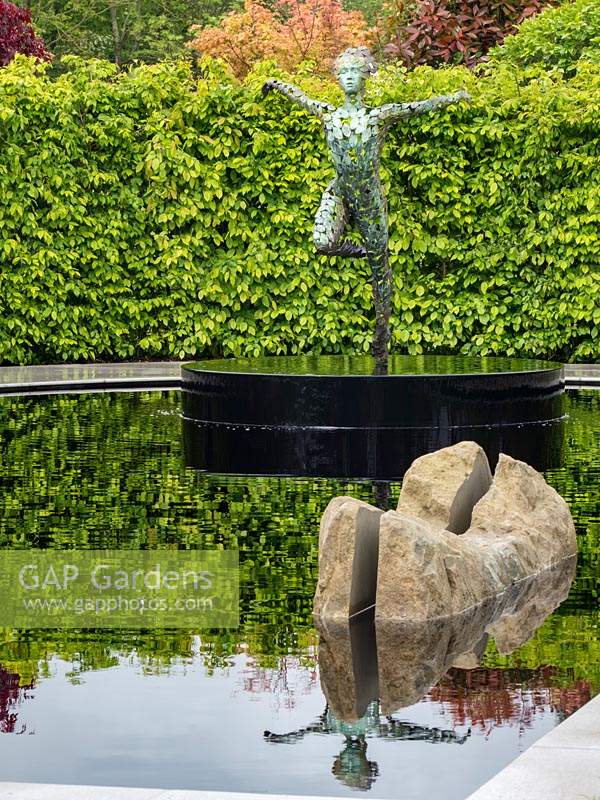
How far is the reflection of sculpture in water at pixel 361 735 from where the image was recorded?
436 centimetres

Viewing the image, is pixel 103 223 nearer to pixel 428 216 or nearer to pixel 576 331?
pixel 428 216

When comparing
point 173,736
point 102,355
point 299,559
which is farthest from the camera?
point 102,355

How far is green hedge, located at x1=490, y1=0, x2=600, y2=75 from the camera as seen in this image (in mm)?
19656

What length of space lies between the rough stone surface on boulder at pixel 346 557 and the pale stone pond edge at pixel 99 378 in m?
8.95

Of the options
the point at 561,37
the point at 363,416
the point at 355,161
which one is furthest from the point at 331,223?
the point at 561,37

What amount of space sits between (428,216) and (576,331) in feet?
7.04

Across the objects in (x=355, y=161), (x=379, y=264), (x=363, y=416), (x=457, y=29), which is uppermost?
(x=457, y=29)

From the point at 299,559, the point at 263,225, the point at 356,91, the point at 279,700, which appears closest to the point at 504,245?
the point at 263,225

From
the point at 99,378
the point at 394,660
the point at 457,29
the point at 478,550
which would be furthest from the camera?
the point at 457,29

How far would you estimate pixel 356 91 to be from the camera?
1114 cm

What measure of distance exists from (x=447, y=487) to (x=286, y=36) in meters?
25.0

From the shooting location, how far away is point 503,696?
16.6 feet

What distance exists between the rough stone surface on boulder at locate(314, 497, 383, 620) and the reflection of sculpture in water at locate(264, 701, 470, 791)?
106 cm

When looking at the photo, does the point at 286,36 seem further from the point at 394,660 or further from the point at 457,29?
the point at 394,660
